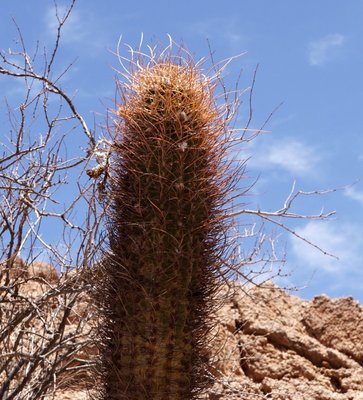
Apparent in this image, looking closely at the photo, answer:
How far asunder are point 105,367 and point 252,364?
262cm

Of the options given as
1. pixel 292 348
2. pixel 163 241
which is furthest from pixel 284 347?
pixel 163 241

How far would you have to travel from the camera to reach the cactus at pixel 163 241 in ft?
16.3

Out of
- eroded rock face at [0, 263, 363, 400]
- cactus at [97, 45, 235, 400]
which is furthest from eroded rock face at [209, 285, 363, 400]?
cactus at [97, 45, 235, 400]

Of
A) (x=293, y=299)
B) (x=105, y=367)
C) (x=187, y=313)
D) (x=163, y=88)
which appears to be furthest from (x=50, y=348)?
(x=293, y=299)

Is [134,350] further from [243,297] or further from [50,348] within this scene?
[243,297]

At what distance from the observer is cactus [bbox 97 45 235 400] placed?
497 centimetres

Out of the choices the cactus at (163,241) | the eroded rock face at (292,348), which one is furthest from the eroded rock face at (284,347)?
the cactus at (163,241)

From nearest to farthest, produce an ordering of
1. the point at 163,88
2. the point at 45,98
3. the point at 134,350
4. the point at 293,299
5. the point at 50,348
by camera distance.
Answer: the point at 134,350
the point at 163,88
the point at 50,348
the point at 45,98
the point at 293,299

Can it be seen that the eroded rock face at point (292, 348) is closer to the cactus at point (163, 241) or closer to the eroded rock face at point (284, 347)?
the eroded rock face at point (284, 347)

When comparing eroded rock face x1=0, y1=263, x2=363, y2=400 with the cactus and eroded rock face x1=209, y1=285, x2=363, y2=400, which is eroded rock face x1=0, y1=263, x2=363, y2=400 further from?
the cactus

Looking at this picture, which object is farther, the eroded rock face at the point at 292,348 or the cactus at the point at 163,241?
the eroded rock face at the point at 292,348

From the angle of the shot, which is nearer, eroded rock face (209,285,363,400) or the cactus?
the cactus

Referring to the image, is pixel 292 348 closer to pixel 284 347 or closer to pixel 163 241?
pixel 284 347

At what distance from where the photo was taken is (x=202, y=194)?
5.20 m
